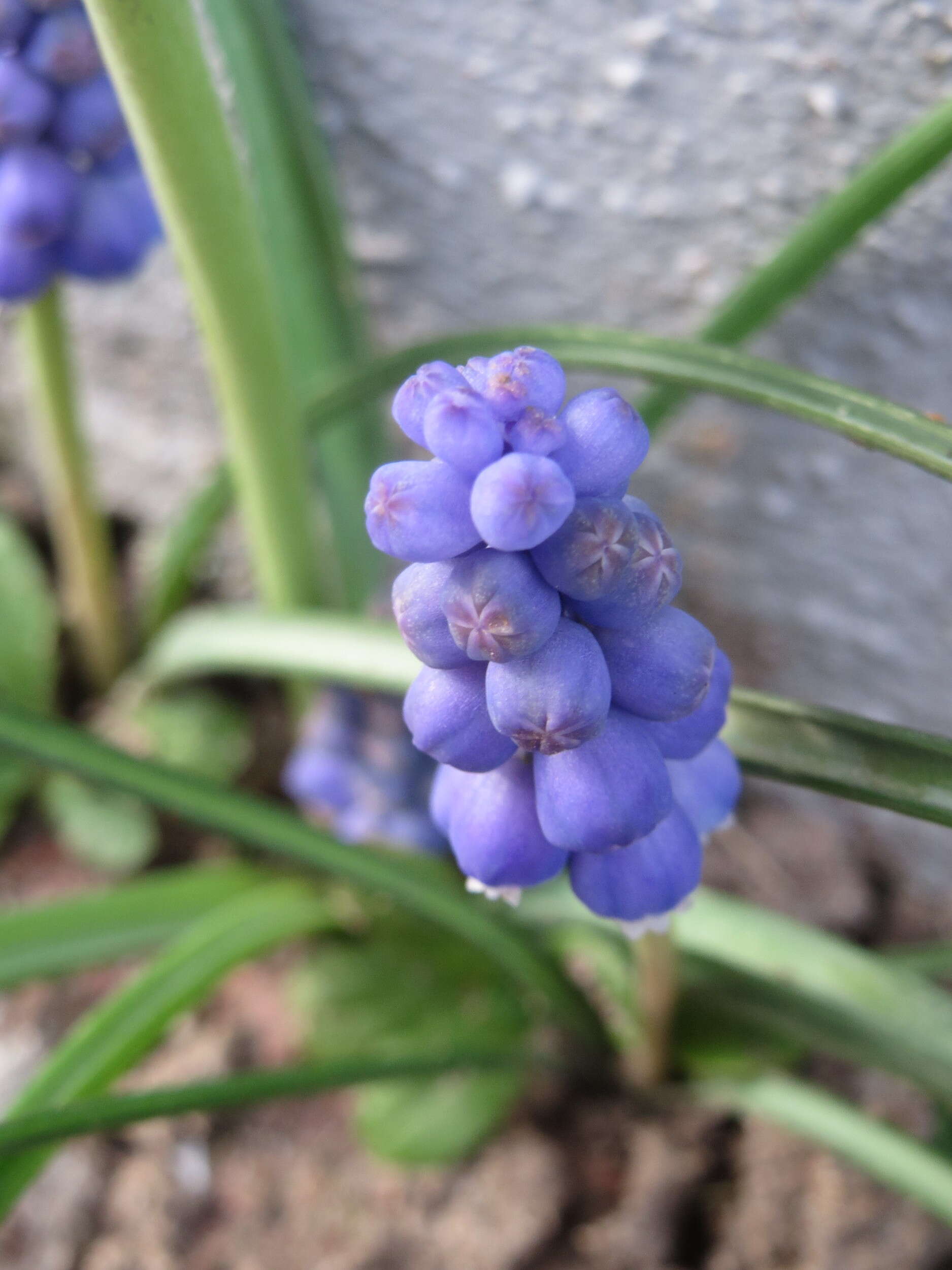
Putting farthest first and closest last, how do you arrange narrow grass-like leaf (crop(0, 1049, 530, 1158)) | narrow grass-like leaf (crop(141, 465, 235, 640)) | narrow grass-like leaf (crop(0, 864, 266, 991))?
narrow grass-like leaf (crop(141, 465, 235, 640)) → narrow grass-like leaf (crop(0, 864, 266, 991)) → narrow grass-like leaf (crop(0, 1049, 530, 1158))

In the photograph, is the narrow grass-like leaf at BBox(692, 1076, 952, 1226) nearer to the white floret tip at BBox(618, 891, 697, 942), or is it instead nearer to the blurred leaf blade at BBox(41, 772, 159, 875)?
the white floret tip at BBox(618, 891, 697, 942)

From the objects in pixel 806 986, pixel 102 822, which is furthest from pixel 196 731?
pixel 806 986

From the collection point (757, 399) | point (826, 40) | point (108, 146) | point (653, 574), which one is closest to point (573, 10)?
point (826, 40)

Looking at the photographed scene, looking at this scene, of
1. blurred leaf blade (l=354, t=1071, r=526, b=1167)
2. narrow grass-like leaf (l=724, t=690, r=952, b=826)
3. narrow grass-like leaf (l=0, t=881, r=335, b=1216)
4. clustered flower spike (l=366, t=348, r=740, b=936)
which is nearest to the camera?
clustered flower spike (l=366, t=348, r=740, b=936)

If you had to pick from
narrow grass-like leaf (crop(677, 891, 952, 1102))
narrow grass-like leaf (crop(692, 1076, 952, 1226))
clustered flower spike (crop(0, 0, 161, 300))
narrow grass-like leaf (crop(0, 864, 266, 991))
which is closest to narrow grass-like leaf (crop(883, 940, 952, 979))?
narrow grass-like leaf (crop(677, 891, 952, 1102))

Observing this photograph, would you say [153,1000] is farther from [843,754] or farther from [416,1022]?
[843,754]

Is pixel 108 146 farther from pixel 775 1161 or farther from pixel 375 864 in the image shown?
pixel 775 1161
